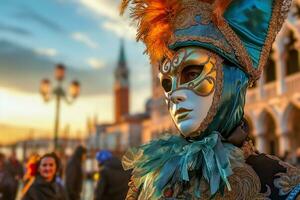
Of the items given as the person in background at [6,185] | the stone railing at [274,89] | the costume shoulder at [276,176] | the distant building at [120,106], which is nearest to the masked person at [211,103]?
the costume shoulder at [276,176]

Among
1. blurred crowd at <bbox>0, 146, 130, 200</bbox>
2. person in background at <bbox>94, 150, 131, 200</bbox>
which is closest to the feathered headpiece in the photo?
blurred crowd at <bbox>0, 146, 130, 200</bbox>

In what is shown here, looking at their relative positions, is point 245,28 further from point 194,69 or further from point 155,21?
point 155,21

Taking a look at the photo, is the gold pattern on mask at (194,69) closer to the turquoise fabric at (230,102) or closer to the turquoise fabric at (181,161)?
the turquoise fabric at (230,102)

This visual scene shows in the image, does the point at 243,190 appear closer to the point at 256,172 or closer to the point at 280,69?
the point at 256,172

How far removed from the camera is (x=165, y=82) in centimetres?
198

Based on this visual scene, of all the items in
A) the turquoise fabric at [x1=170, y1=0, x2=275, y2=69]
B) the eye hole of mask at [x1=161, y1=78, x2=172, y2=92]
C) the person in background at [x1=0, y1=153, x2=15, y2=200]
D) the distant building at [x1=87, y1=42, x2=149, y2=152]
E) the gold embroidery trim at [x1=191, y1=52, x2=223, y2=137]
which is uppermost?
the distant building at [x1=87, y1=42, x2=149, y2=152]

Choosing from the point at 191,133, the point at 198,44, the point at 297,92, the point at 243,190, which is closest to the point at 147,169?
the point at 191,133

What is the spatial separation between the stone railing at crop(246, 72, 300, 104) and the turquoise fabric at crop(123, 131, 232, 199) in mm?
18526

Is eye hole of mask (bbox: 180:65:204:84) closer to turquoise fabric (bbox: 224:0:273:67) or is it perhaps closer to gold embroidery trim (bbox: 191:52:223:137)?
gold embroidery trim (bbox: 191:52:223:137)

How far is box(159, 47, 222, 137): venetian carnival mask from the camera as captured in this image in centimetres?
182

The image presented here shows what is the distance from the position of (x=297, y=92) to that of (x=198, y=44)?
1872cm

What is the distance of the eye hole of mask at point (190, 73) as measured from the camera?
6.11 ft

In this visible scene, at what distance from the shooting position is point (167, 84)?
6.47 feet

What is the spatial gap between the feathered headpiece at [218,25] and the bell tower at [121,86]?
8321cm
